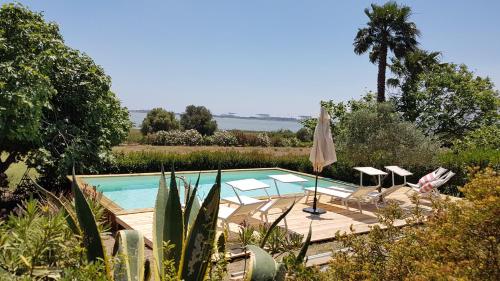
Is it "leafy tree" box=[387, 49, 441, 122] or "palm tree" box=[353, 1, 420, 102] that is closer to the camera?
"palm tree" box=[353, 1, 420, 102]

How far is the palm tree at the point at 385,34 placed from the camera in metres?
25.1

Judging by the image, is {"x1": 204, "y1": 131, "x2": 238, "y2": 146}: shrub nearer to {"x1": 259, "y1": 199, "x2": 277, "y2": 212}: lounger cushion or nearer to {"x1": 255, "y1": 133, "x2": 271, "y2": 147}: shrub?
{"x1": 255, "y1": 133, "x2": 271, "y2": 147}: shrub

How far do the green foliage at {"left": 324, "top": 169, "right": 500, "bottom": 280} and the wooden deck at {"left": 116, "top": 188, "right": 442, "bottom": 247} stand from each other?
5091 mm

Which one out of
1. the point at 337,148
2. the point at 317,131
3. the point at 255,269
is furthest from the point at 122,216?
the point at 337,148

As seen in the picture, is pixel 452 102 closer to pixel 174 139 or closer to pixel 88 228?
pixel 174 139

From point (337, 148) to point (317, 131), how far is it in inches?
282

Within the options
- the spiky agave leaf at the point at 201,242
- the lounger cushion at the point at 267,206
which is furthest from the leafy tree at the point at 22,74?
the spiky agave leaf at the point at 201,242

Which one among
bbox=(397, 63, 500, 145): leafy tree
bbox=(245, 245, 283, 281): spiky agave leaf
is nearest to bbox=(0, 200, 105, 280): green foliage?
bbox=(245, 245, 283, 281): spiky agave leaf

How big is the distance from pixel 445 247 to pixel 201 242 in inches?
55.8

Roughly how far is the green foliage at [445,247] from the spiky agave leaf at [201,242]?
2.54 ft

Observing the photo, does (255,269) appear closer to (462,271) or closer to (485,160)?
(462,271)

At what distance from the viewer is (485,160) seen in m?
14.8

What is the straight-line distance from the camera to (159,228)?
8.72 feet

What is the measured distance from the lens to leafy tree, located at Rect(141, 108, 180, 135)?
40.6m
